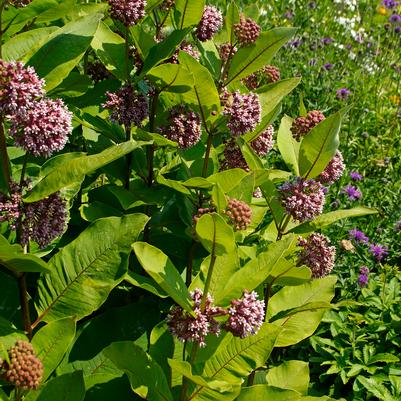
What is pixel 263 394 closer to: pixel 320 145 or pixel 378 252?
pixel 320 145

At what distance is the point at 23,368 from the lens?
1.90 metres

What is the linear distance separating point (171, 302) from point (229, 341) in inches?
19.7

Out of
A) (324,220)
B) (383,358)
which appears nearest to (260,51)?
Answer: (324,220)

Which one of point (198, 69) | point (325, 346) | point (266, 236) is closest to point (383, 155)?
point (325, 346)

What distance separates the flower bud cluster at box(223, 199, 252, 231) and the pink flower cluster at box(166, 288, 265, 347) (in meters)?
0.20

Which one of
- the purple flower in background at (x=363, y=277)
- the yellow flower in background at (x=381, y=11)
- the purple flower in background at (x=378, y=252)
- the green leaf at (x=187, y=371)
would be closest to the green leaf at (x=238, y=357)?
the green leaf at (x=187, y=371)

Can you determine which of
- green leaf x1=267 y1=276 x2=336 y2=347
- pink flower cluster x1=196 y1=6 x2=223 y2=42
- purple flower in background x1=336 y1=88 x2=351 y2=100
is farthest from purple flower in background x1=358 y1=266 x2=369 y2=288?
purple flower in background x1=336 y1=88 x2=351 y2=100

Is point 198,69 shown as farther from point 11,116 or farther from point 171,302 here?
point 171,302

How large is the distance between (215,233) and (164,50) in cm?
69

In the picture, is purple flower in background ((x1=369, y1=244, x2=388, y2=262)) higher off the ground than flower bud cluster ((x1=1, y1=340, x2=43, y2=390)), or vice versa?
flower bud cluster ((x1=1, y1=340, x2=43, y2=390))

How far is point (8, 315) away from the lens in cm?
244

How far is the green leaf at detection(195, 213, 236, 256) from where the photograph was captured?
73.3 inches

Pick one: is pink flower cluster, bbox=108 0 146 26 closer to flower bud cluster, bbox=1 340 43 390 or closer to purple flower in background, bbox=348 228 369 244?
flower bud cluster, bbox=1 340 43 390

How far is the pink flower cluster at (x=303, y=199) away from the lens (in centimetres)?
239
